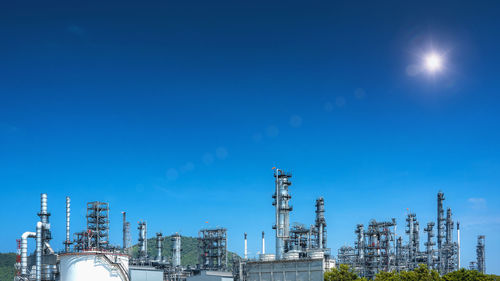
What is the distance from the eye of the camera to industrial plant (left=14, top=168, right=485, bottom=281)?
77.8 metres

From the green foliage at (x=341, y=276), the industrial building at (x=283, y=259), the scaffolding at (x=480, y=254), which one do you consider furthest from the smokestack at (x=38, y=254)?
the scaffolding at (x=480, y=254)

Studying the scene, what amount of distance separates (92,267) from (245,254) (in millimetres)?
45572

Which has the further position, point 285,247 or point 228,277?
point 228,277

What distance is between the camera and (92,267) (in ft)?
270

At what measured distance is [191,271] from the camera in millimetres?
123375

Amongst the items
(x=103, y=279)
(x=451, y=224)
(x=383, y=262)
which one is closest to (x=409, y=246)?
(x=451, y=224)

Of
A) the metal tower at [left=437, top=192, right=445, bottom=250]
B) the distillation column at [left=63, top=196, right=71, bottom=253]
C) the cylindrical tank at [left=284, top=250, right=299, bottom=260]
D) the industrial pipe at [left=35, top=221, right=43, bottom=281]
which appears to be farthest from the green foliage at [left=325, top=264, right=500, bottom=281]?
the metal tower at [left=437, top=192, right=445, bottom=250]

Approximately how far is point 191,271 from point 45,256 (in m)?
40.9

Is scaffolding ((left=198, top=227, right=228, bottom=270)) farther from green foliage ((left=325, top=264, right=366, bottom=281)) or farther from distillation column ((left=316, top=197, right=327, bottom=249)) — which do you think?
green foliage ((left=325, top=264, right=366, bottom=281))

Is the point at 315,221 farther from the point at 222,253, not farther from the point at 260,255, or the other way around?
the point at 260,255

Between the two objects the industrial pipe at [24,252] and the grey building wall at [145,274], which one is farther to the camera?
the grey building wall at [145,274]

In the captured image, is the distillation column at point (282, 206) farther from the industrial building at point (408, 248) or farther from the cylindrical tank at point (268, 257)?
the industrial building at point (408, 248)

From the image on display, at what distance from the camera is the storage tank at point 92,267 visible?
8244cm

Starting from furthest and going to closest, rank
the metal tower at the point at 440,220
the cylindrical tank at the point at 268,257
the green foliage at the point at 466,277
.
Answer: the metal tower at the point at 440,220
the green foliage at the point at 466,277
the cylindrical tank at the point at 268,257
